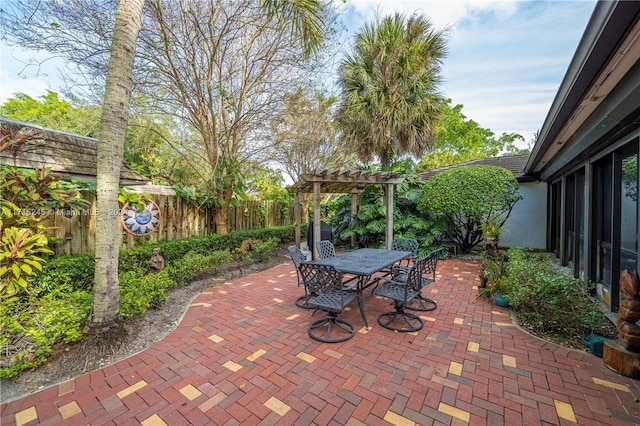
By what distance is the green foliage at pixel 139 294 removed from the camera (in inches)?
134

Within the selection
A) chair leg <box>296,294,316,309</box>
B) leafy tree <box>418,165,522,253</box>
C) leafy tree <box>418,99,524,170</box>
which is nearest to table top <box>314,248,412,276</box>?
chair leg <box>296,294,316,309</box>

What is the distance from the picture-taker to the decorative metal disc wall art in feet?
16.0

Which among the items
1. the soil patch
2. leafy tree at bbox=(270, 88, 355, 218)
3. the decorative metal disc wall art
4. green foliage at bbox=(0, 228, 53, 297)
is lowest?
the soil patch

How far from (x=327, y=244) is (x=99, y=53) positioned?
237 inches

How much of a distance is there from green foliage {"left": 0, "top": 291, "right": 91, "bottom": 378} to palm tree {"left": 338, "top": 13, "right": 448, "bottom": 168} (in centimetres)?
753

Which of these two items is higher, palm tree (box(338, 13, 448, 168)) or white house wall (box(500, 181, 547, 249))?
palm tree (box(338, 13, 448, 168))

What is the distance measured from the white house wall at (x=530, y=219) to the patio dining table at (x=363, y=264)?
21.4 ft

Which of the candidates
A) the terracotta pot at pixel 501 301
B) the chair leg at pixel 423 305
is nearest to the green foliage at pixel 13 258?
the chair leg at pixel 423 305

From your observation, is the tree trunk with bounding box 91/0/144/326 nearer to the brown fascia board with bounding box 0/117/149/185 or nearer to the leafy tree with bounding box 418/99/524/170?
the brown fascia board with bounding box 0/117/149/185

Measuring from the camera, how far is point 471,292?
4.89m

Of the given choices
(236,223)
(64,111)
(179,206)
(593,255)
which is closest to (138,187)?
(179,206)

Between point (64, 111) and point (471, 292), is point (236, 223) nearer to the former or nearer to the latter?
point (471, 292)

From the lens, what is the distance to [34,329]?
8.61ft

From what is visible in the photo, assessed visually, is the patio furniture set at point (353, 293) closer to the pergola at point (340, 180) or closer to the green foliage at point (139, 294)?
the green foliage at point (139, 294)
